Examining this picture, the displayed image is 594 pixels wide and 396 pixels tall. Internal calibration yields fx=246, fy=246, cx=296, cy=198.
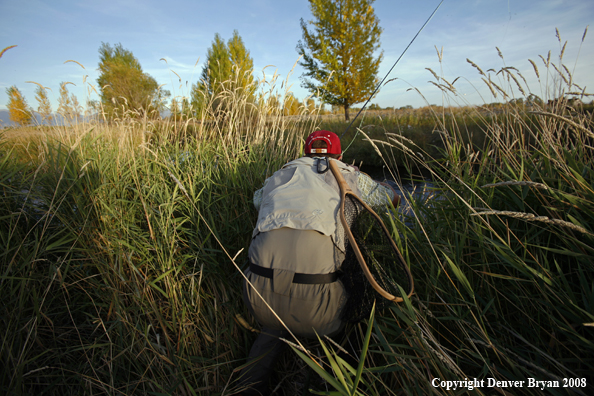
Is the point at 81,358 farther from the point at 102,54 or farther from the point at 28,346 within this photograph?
the point at 102,54

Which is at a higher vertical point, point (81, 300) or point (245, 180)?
point (245, 180)

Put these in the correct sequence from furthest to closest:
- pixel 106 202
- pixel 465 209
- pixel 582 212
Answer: pixel 106 202 → pixel 465 209 → pixel 582 212

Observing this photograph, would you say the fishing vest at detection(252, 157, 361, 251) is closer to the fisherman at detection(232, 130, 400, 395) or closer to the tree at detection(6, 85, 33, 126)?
the fisherman at detection(232, 130, 400, 395)

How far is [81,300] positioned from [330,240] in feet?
5.70

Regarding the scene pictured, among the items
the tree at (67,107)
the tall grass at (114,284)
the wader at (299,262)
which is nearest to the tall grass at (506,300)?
the wader at (299,262)

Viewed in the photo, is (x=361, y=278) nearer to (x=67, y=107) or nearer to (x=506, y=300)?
(x=506, y=300)

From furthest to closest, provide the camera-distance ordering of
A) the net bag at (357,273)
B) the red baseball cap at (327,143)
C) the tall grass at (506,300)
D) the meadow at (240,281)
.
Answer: the red baseball cap at (327,143)
the net bag at (357,273)
the meadow at (240,281)
the tall grass at (506,300)

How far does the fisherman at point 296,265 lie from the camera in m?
1.25

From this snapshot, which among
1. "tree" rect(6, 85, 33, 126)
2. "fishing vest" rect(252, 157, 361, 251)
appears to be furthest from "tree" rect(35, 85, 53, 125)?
"fishing vest" rect(252, 157, 361, 251)

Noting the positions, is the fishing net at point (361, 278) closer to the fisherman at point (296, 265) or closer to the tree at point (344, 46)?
the fisherman at point (296, 265)

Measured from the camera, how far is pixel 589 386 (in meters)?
0.86

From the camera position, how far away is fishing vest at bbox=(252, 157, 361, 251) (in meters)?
1.30

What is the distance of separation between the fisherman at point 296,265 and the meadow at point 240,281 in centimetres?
16

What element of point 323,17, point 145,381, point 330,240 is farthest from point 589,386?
point 323,17
